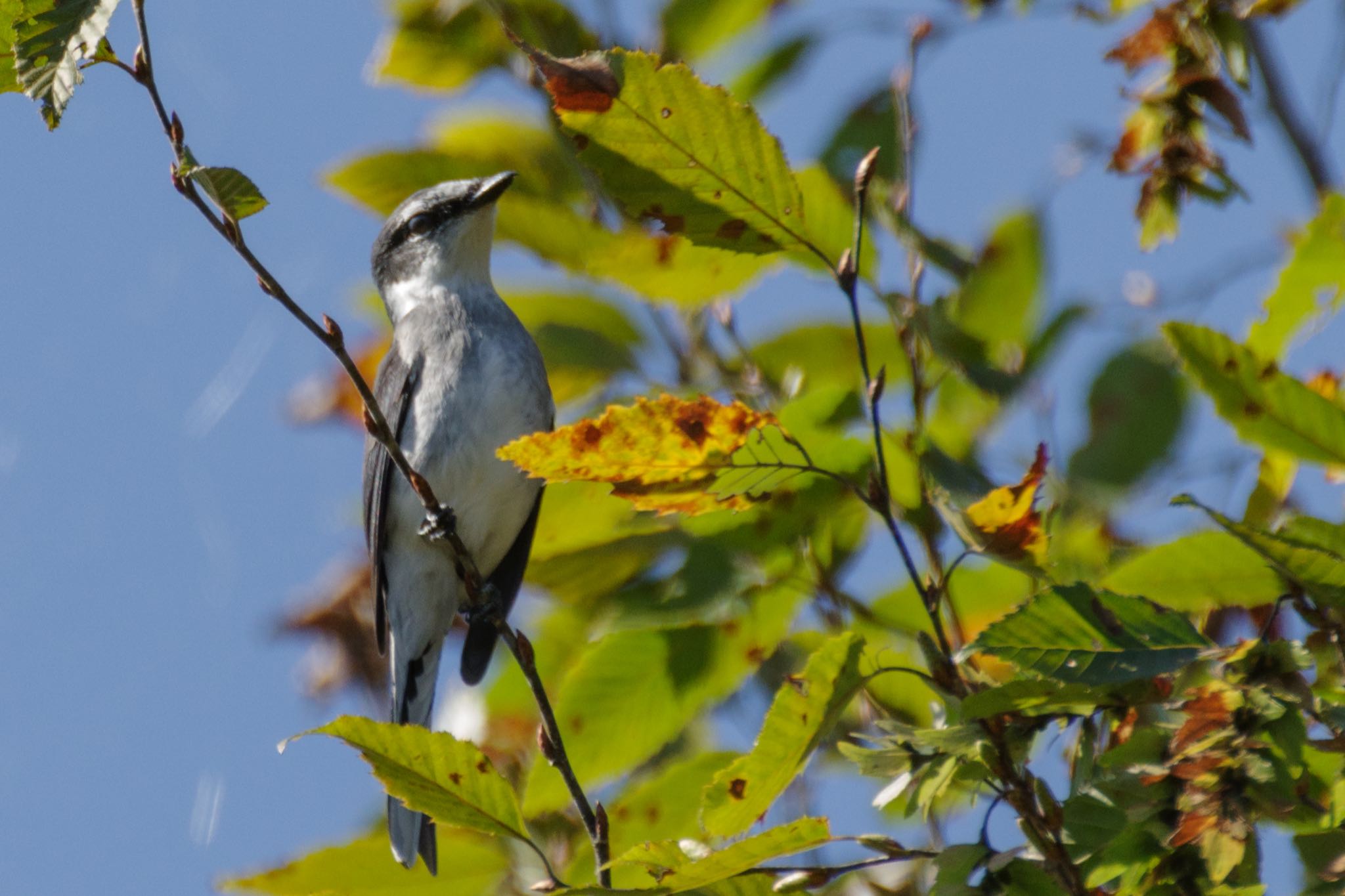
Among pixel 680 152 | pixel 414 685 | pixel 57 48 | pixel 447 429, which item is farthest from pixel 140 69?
pixel 414 685

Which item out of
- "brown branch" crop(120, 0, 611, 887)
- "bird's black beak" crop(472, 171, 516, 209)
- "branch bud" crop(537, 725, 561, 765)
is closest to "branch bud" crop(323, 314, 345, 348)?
"brown branch" crop(120, 0, 611, 887)

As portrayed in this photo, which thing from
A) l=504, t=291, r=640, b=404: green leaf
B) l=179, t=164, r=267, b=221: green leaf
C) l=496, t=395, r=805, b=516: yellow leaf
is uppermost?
l=504, t=291, r=640, b=404: green leaf

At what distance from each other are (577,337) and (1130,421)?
1171 millimetres

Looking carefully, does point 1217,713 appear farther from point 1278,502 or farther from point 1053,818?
point 1278,502

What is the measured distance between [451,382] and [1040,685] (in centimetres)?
258

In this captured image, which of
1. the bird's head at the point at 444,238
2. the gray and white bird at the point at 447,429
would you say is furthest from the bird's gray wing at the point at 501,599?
the bird's head at the point at 444,238

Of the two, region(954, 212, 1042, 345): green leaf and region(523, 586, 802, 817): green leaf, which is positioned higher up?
region(954, 212, 1042, 345): green leaf

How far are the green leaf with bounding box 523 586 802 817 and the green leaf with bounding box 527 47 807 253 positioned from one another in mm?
687

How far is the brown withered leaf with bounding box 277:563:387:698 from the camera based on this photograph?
14.5ft

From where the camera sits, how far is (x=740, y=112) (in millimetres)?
2072

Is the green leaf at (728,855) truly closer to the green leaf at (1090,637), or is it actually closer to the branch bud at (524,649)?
the green leaf at (1090,637)

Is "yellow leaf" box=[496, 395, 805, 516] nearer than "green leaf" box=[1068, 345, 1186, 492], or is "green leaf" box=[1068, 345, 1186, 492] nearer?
"yellow leaf" box=[496, 395, 805, 516]

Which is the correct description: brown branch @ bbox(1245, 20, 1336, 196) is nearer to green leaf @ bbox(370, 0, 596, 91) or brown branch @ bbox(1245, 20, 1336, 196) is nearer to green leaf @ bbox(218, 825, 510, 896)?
green leaf @ bbox(370, 0, 596, 91)

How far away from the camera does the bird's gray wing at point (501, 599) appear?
14.6ft
